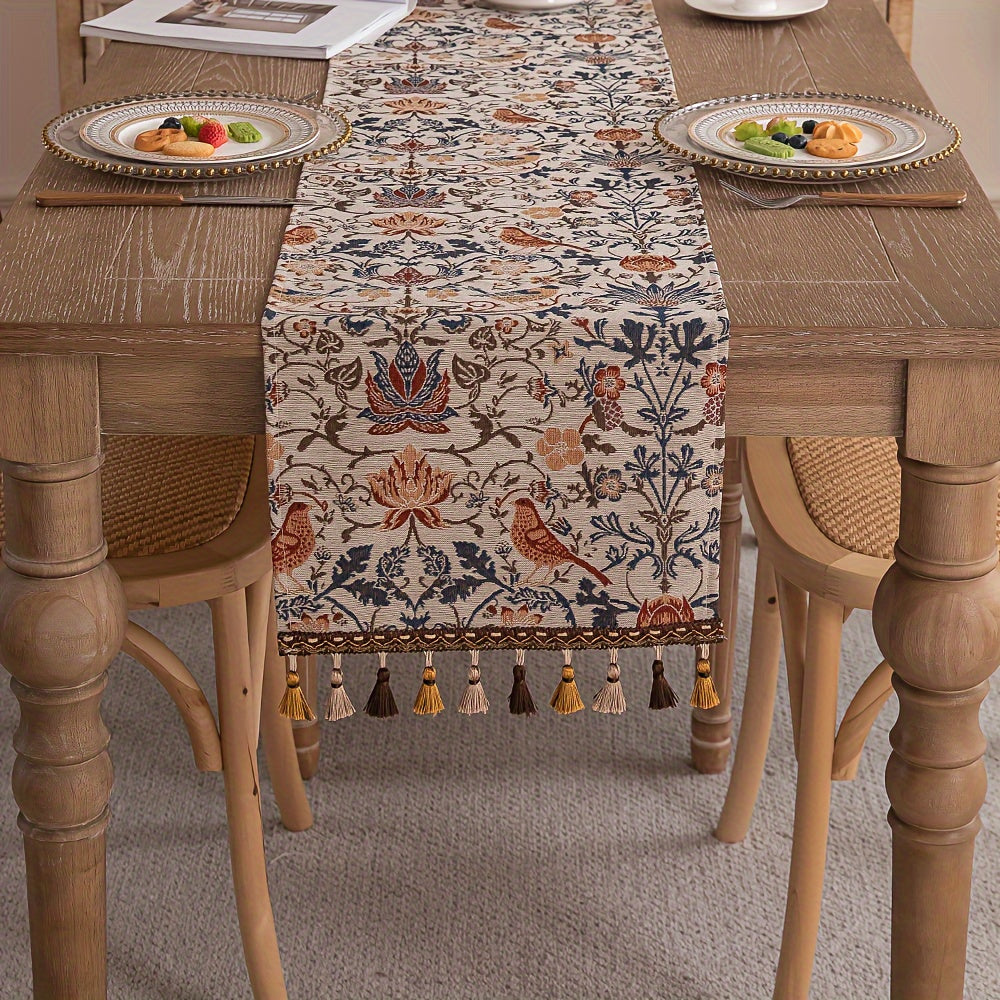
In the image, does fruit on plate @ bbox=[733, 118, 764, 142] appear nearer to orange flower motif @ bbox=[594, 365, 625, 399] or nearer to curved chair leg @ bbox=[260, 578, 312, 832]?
orange flower motif @ bbox=[594, 365, 625, 399]

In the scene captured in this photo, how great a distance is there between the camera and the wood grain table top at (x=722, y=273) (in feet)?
3.43

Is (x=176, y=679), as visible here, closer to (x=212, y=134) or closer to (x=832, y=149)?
(x=212, y=134)

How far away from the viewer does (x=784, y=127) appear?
137cm

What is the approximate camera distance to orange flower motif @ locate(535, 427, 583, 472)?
1090 mm

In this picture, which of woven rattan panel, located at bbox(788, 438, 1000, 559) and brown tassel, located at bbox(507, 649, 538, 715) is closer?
brown tassel, located at bbox(507, 649, 538, 715)

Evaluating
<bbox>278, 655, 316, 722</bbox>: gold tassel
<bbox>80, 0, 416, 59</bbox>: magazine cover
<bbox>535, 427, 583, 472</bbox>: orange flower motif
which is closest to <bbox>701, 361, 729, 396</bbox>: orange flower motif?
<bbox>535, 427, 583, 472</bbox>: orange flower motif

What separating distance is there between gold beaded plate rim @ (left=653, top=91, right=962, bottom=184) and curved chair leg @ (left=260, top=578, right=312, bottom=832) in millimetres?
626

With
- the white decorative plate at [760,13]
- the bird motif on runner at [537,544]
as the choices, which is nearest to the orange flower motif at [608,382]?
the bird motif on runner at [537,544]

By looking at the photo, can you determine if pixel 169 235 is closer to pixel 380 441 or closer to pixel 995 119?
pixel 380 441

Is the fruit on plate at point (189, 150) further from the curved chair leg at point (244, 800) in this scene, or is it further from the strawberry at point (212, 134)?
the curved chair leg at point (244, 800)

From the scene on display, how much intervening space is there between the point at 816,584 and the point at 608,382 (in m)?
0.38

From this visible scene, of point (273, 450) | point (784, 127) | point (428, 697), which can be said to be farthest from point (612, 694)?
point (784, 127)

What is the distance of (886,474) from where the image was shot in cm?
145

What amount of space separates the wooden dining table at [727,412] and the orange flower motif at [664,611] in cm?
15
